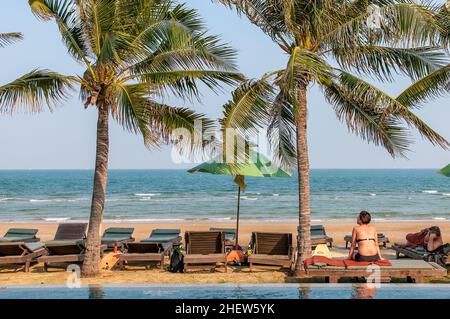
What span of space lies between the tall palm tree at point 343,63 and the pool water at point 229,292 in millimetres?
2947

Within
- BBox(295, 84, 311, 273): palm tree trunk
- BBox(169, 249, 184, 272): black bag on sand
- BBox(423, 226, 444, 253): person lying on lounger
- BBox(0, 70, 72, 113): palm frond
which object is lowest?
BBox(169, 249, 184, 272): black bag on sand

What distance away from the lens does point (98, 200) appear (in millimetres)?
11023

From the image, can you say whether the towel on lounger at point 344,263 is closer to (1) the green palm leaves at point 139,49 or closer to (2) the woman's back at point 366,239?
(2) the woman's back at point 366,239

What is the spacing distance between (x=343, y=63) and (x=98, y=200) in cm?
562

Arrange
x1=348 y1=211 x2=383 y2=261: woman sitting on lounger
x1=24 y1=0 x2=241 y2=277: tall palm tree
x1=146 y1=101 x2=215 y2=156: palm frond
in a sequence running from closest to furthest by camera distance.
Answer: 1. x1=348 y1=211 x2=383 y2=261: woman sitting on lounger
2. x1=24 y1=0 x2=241 y2=277: tall palm tree
3. x1=146 y1=101 x2=215 y2=156: palm frond

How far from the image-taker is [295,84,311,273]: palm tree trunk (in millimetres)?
10570

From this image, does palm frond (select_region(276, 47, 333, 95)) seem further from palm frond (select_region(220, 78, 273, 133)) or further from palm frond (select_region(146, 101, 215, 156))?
palm frond (select_region(146, 101, 215, 156))

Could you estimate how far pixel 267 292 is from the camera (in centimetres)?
756

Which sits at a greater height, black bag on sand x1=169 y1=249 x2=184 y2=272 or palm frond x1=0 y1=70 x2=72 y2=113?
palm frond x1=0 y1=70 x2=72 y2=113

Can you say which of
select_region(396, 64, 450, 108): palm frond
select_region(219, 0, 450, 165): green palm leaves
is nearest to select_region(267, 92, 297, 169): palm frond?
select_region(219, 0, 450, 165): green palm leaves

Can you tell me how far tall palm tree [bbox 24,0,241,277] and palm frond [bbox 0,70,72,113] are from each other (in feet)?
1.12

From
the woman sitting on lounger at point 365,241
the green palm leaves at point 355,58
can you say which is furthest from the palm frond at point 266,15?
the woman sitting on lounger at point 365,241

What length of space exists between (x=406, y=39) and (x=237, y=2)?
3.41 metres
